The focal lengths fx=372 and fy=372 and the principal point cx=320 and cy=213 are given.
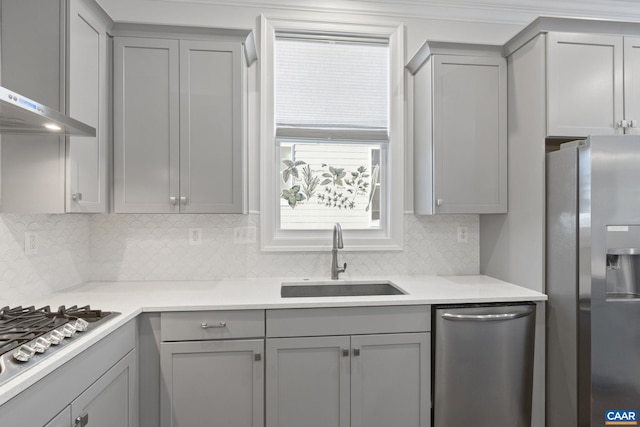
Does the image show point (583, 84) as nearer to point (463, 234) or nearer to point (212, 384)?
point (463, 234)

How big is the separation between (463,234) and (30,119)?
2.57 metres

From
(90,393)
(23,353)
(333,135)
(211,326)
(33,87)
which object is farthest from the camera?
(333,135)

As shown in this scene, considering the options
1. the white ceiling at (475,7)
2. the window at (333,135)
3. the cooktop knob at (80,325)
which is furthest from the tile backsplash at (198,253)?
the white ceiling at (475,7)

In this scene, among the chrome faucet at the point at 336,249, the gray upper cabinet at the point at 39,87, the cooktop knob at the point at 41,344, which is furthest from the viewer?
the chrome faucet at the point at 336,249

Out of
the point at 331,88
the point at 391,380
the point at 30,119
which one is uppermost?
the point at 331,88

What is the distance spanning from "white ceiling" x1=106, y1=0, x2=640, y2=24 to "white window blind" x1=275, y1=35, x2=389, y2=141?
23 cm

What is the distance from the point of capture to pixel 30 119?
1.38 m

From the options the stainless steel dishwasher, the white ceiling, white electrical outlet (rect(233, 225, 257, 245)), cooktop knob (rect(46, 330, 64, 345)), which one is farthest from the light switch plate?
the stainless steel dishwasher

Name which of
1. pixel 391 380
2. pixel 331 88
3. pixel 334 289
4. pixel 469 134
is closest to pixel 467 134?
pixel 469 134

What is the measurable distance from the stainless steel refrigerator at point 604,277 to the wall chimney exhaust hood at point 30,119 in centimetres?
231

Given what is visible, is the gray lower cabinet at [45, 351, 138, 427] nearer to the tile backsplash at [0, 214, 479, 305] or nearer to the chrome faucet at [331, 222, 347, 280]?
the tile backsplash at [0, 214, 479, 305]

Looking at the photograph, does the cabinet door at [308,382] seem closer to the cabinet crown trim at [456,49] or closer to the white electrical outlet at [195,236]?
the white electrical outlet at [195,236]

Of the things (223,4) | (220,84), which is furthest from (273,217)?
(223,4)

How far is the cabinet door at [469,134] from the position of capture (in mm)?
2355
